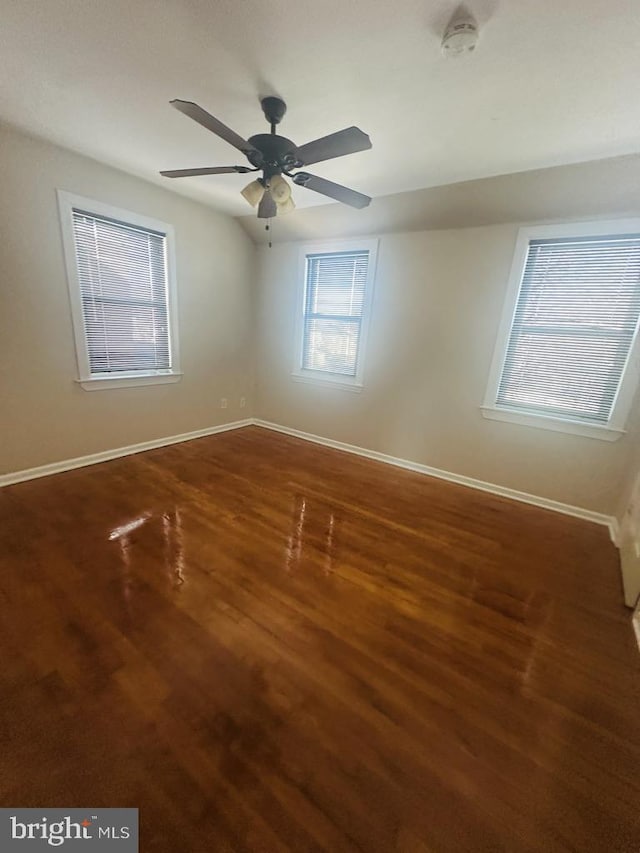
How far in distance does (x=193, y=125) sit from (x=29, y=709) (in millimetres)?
3065

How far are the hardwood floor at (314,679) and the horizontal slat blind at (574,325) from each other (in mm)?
1204

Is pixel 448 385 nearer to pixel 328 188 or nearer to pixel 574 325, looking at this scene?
pixel 574 325

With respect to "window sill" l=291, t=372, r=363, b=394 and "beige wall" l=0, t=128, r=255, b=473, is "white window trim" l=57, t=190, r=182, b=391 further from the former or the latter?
"window sill" l=291, t=372, r=363, b=394

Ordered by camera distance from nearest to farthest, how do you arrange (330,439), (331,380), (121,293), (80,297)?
(80,297)
(121,293)
(331,380)
(330,439)

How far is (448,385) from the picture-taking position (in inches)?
129

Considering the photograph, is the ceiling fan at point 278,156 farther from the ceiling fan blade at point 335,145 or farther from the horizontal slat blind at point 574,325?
the horizontal slat blind at point 574,325

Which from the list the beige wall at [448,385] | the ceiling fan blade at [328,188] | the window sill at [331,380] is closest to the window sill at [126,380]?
the window sill at [331,380]

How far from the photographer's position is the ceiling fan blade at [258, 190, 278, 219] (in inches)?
76.7

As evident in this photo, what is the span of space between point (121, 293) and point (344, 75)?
2.55m

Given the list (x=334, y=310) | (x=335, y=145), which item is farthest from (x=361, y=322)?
(x=335, y=145)

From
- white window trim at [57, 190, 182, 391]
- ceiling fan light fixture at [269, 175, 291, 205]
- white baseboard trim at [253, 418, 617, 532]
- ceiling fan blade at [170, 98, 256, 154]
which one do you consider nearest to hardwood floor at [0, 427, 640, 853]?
white baseboard trim at [253, 418, 617, 532]

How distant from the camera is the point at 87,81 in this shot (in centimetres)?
175

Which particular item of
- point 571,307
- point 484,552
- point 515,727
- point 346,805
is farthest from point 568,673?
point 571,307

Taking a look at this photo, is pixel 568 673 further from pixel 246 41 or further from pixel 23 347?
pixel 23 347
